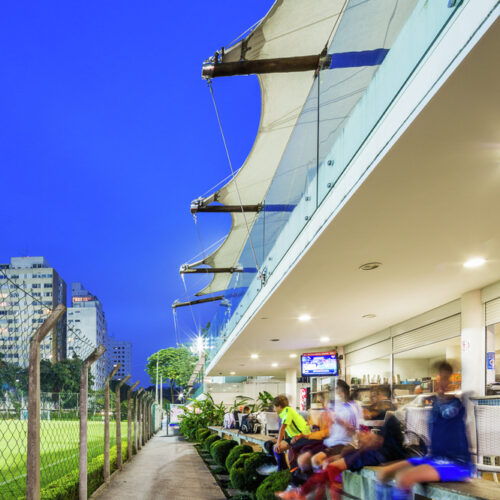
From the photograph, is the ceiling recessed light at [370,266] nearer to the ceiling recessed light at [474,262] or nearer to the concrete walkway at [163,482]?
the ceiling recessed light at [474,262]

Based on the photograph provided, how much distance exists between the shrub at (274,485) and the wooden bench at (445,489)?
95.5 inches

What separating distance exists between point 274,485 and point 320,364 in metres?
12.2

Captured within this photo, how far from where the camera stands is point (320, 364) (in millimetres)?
20438

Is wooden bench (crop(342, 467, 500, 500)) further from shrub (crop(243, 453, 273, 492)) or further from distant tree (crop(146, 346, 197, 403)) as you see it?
distant tree (crop(146, 346, 197, 403))

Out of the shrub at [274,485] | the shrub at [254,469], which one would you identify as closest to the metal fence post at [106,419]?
the shrub at [254,469]

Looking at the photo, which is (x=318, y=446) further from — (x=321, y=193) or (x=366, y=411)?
(x=321, y=193)

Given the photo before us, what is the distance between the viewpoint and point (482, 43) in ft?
11.4

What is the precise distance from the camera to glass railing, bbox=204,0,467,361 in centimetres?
465

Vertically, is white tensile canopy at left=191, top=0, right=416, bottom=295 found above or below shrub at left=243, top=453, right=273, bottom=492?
above

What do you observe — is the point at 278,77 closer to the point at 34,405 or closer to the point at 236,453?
the point at 236,453

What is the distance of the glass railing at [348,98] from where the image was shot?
15.3 feet

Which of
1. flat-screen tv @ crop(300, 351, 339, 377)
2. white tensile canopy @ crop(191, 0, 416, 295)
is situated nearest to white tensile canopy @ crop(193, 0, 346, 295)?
white tensile canopy @ crop(191, 0, 416, 295)

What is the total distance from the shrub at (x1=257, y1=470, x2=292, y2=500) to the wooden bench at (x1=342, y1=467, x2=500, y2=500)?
242 centimetres

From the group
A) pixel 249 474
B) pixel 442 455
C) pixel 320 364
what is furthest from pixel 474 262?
pixel 320 364
